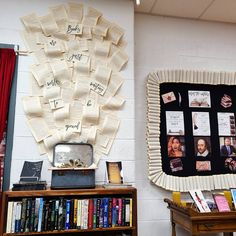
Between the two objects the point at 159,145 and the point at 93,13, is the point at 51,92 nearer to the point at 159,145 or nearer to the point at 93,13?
the point at 93,13

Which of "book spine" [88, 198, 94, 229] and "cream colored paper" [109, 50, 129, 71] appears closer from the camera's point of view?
"book spine" [88, 198, 94, 229]

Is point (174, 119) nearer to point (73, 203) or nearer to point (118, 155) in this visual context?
point (118, 155)

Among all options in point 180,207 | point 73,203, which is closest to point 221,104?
point 180,207

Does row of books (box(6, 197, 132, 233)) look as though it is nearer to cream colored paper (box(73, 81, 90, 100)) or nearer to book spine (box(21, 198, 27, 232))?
book spine (box(21, 198, 27, 232))

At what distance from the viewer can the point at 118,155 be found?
210cm

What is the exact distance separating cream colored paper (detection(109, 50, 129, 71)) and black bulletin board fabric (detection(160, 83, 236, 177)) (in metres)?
0.45

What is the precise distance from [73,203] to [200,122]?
4.69 ft

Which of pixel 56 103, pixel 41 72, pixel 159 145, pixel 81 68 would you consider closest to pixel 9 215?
pixel 56 103

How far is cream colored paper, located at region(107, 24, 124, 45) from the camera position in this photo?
2.25 meters

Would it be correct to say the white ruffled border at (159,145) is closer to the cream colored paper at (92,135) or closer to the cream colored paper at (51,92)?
the cream colored paper at (92,135)

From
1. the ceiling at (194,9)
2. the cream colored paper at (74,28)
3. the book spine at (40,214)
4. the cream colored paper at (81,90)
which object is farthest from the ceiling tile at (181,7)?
the book spine at (40,214)

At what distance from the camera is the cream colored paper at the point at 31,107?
1.99 m

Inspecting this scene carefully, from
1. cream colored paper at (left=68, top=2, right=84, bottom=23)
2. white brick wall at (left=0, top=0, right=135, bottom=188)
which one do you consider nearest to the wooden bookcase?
white brick wall at (left=0, top=0, right=135, bottom=188)

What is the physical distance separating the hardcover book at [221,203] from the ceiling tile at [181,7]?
70.6 inches
